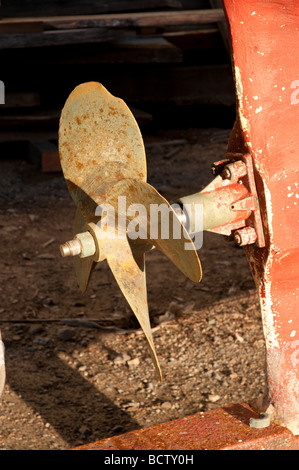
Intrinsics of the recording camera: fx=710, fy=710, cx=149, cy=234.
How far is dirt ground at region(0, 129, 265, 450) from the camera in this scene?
3.34 meters

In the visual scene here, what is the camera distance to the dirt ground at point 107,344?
3344 mm

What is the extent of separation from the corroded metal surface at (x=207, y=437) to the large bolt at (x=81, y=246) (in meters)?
0.63

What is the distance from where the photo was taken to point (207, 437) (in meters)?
2.40

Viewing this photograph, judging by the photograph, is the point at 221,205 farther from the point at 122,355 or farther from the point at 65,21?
the point at 65,21

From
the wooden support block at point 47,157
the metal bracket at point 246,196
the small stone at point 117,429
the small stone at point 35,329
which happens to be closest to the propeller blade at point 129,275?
the metal bracket at point 246,196

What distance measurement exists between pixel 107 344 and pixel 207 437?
1.60m

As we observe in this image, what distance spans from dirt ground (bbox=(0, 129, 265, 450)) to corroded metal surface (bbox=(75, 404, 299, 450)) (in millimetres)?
813

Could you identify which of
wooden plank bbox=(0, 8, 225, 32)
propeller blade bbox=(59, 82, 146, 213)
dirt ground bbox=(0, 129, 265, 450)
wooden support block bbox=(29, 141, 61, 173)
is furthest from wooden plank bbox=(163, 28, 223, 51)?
propeller blade bbox=(59, 82, 146, 213)

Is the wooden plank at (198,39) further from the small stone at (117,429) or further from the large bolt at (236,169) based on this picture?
the large bolt at (236,169)

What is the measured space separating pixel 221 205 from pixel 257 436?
2.60ft

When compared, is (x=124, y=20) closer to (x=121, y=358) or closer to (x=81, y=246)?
(x=121, y=358)

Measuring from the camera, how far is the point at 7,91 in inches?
279

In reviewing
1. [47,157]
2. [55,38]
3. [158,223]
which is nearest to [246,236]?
[158,223]

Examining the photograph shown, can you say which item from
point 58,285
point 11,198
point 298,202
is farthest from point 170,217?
point 11,198
